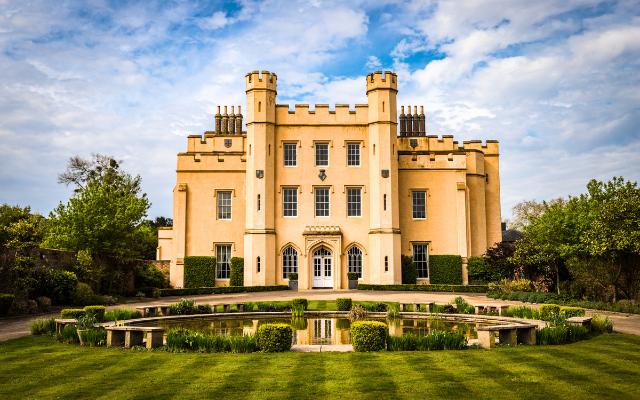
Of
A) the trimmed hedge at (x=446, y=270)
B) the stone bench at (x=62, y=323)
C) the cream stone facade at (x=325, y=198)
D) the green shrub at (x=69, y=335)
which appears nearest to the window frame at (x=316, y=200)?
the cream stone facade at (x=325, y=198)

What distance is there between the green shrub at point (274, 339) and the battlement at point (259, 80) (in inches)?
1038

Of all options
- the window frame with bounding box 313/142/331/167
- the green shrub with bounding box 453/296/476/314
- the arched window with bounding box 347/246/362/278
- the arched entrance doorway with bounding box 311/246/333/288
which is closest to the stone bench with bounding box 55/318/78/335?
the green shrub with bounding box 453/296/476/314

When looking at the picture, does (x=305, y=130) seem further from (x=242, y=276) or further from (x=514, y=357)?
(x=514, y=357)

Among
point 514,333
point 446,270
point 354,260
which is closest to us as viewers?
point 514,333

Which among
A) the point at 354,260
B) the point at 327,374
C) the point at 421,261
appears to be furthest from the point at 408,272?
the point at 327,374

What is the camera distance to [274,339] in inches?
439

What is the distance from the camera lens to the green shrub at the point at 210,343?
11250 mm

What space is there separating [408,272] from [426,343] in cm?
2456

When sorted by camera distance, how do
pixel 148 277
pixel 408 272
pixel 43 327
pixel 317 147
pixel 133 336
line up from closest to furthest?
1. pixel 133 336
2. pixel 43 327
3. pixel 148 277
4. pixel 408 272
5. pixel 317 147

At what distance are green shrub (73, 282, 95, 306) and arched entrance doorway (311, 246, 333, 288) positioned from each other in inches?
572

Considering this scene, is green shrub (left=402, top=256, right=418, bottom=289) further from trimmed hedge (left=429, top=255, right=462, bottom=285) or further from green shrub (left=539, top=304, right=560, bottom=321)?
green shrub (left=539, top=304, right=560, bottom=321)

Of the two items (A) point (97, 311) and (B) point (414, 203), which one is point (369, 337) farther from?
(B) point (414, 203)

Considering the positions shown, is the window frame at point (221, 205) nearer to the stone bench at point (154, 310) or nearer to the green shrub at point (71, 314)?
the stone bench at point (154, 310)

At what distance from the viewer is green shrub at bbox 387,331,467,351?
11.3 m
